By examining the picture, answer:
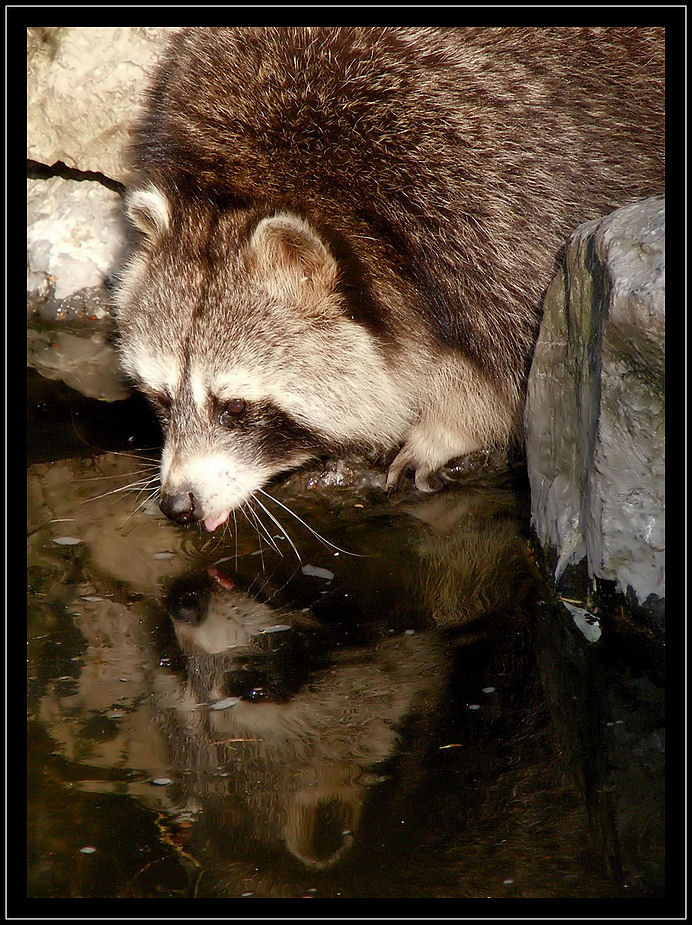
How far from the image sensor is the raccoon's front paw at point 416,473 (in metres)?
4.59

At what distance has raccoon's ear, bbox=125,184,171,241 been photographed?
4.15 meters

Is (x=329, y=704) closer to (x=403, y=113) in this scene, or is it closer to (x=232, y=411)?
(x=232, y=411)

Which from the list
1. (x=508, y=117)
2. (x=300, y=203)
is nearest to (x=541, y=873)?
(x=300, y=203)

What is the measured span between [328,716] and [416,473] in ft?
5.64

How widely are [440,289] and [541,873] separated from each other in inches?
93.4

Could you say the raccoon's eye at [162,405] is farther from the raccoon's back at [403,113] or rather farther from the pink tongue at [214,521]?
the raccoon's back at [403,113]

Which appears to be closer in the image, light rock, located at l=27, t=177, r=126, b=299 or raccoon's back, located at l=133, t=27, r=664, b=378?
raccoon's back, located at l=133, t=27, r=664, b=378

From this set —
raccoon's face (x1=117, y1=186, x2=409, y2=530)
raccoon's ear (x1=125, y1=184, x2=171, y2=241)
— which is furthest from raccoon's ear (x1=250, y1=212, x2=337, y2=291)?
raccoon's ear (x1=125, y1=184, x2=171, y2=241)

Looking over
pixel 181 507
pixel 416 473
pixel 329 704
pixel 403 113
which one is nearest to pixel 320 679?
pixel 329 704

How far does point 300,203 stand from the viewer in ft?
13.2

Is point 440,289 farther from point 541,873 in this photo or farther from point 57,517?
point 541,873

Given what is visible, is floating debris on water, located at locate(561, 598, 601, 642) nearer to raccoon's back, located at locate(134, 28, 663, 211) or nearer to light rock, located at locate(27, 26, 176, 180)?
raccoon's back, located at locate(134, 28, 663, 211)

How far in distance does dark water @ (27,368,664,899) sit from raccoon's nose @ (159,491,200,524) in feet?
0.61

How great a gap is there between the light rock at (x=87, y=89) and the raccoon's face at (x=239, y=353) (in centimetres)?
229
